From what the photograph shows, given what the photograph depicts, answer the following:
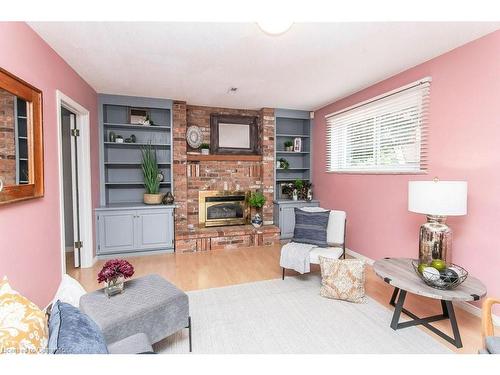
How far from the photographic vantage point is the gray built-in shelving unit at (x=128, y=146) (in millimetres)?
3801

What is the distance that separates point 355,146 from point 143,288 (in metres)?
3.27

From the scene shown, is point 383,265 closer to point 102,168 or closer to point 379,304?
point 379,304

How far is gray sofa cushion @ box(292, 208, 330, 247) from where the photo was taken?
2994 millimetres

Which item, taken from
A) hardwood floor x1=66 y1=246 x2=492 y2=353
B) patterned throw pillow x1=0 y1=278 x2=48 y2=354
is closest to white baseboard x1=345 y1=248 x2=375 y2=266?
hardwood floor x1=66 y1=246 x2=492 y2=353

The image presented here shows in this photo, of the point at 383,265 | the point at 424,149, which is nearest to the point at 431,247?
the point at 383,265

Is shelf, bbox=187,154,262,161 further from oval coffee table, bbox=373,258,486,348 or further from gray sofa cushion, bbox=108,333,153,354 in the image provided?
gray sofa cushion, bbox=108,333,153,354

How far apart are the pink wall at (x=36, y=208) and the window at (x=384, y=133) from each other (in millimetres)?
3505

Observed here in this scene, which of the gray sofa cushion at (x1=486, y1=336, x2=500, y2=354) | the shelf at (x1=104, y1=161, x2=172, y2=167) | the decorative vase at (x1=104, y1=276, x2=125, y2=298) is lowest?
the gray sofa cushion at (x1=486, y1=336, x2=500, y2=354)

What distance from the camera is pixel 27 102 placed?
1.79 metres

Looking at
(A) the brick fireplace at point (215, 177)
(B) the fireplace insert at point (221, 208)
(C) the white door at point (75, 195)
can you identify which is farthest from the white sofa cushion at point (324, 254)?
(C) the white door at point (75, 195)

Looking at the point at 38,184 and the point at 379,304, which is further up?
the point at 38,184

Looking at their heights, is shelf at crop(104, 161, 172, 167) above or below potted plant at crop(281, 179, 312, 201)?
above

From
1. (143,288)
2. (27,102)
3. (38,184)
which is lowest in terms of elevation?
(143,288)

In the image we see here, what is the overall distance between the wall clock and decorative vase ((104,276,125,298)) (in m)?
2.91
